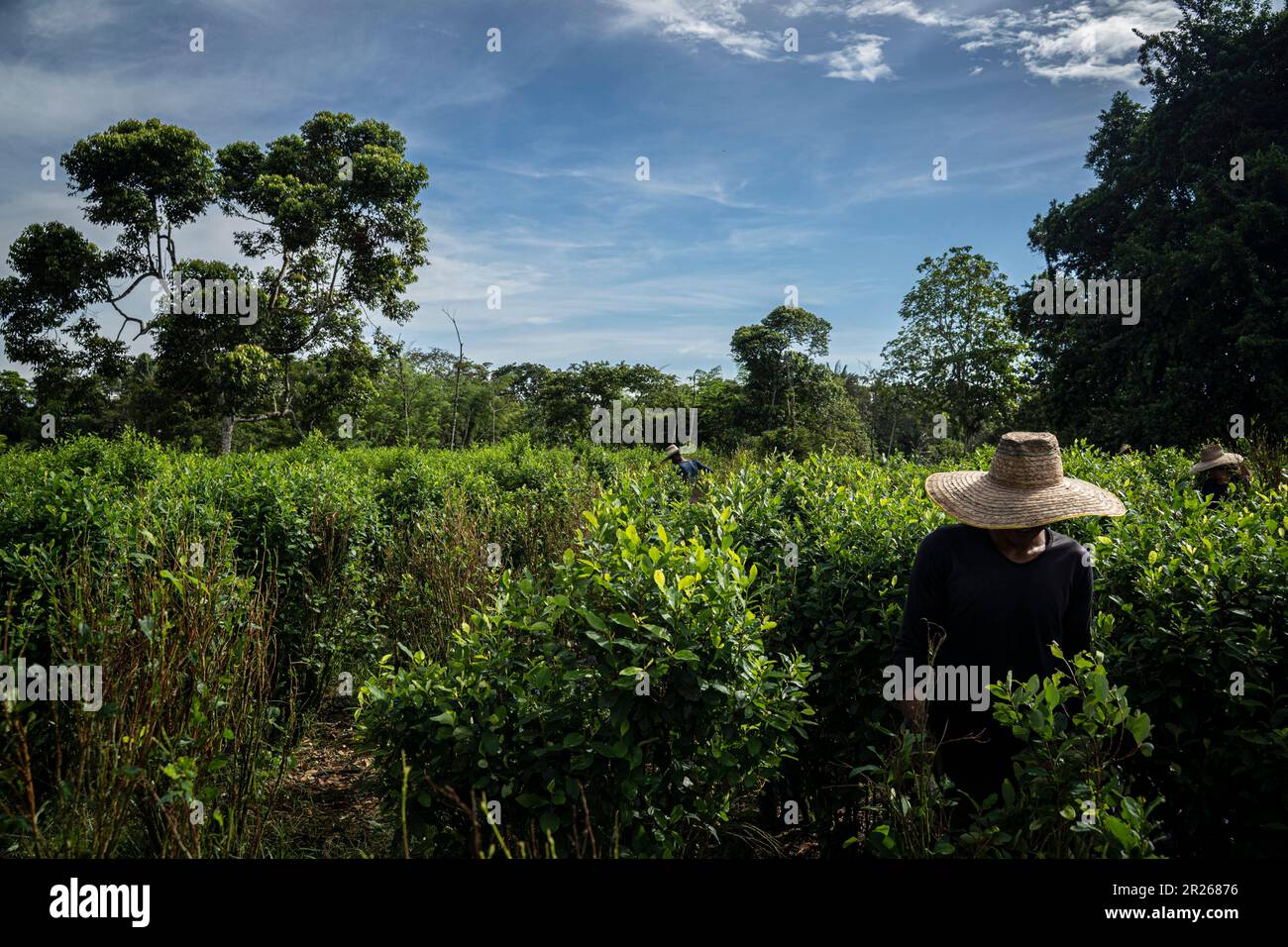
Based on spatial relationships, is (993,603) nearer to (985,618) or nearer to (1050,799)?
(985,618)

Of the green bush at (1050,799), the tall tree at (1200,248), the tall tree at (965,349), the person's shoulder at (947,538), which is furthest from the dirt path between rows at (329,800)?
the tall tree at (965,349)

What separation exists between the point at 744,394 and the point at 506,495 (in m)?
32.2

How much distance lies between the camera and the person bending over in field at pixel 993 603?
2766mm

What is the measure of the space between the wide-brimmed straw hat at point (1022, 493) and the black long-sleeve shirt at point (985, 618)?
0.12m

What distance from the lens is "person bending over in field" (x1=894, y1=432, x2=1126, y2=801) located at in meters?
2.77

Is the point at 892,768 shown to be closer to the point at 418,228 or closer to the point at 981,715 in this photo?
the point at 981,715

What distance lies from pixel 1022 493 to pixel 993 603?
0.48m

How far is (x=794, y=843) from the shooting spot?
12.9 feet

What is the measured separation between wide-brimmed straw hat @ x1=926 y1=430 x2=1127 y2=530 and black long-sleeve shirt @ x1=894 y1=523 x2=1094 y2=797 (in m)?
0.12

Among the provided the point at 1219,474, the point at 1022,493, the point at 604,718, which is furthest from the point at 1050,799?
the point at 1219,474

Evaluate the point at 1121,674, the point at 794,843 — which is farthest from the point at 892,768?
the point at 794,843

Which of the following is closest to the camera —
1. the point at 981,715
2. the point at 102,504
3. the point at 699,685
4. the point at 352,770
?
the point at 699,685

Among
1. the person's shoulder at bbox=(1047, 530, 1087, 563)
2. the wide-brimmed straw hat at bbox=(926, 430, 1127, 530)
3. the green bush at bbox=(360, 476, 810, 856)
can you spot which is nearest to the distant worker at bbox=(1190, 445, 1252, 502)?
the wide-brimmed straw hat at bbox=(926, 430, 1127, 530)

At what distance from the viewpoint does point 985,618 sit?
2777 millimetres
